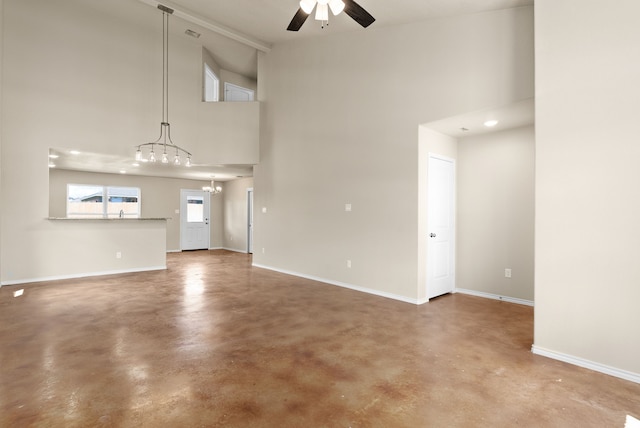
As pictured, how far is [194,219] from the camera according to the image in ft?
33.4

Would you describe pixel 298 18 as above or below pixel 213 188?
above

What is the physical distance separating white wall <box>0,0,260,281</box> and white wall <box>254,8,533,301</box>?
217 centimetres

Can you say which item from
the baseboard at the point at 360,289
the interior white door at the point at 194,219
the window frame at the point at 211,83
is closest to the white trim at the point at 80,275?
the baseboard at the point at 360,289

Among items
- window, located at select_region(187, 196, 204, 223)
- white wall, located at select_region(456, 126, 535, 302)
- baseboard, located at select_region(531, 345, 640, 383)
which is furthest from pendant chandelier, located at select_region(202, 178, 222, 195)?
baseboard, located at select_region(531, 345, 640, 383)

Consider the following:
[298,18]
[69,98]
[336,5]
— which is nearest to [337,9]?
[336,5]

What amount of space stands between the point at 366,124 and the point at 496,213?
2345 millimetres

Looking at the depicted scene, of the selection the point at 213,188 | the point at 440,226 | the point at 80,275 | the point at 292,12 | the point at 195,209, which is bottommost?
the point at 80,275

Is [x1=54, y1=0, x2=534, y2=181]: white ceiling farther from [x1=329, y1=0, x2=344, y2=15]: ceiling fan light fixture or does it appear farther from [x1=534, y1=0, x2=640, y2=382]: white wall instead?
[x1=329, y1=0, x2=344, y2=15]: ceiling fan light fixture

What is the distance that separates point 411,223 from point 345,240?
49.9 inches

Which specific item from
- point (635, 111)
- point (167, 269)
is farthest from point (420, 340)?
point (167, 269)

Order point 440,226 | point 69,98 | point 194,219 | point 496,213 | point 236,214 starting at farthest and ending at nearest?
1. point 194,219
2. point 236,214
3. point 69,98
4. point 440,226
5. point 496,213

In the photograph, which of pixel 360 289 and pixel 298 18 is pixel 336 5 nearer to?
pixel 298 18

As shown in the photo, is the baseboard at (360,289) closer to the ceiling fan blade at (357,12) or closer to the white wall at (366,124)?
the white wall at (366,124)

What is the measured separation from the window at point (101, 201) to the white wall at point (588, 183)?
940 cm
